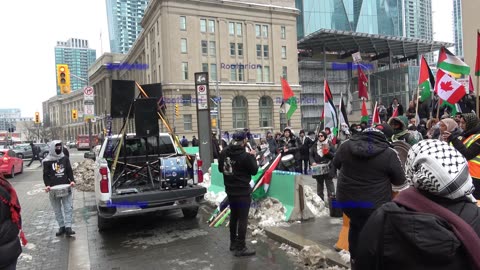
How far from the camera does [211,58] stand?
199 ft

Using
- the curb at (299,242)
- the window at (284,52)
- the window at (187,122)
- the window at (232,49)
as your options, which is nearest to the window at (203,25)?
the window at (232,49)

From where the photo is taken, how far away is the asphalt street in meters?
5.67

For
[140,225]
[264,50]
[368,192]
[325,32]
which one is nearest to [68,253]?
[140,225]

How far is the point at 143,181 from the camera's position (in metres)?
8.80

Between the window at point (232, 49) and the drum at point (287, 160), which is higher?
the window at point (232, 49)

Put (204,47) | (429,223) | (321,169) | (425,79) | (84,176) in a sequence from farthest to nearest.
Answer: (204,47), (84,176), (425,79), (321,169), (429,223)

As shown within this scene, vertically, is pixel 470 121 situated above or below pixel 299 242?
above

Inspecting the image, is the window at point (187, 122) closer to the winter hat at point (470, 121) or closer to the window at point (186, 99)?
the window at point (186, 99)

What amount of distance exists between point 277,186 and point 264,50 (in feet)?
194

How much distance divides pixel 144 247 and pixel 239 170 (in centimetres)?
229

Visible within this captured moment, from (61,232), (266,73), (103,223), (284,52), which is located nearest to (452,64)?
(103,223)

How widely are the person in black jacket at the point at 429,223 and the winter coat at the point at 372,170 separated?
1906 mm

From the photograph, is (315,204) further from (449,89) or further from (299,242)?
(449,89)

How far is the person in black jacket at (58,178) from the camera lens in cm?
752
